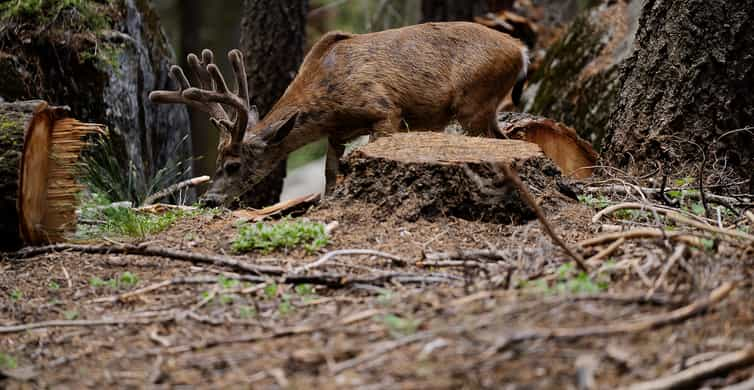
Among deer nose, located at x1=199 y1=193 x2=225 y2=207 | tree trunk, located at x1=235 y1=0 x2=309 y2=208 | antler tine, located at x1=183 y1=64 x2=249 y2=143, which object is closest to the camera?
antler tine, located at x1=183 y1=64 x2=249 y2=143

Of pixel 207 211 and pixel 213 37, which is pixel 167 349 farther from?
pixel 213 37

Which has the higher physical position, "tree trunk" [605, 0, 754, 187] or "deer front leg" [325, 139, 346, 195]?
"tree trunk" [605, 0, 754, 187]

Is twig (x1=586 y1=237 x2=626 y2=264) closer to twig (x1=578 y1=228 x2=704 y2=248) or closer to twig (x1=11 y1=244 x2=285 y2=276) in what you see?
twig (x1=578 y1=228 x2=704 y2=248)

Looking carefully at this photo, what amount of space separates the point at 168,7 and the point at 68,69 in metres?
11.9

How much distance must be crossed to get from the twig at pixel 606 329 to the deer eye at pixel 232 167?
493 centimetres

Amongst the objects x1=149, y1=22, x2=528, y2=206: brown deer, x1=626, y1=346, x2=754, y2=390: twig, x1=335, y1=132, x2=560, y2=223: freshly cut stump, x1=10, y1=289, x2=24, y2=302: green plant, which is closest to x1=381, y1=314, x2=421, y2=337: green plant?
x1=626, y1=346, x2=754, y2=390: twig

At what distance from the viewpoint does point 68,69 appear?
7719 millimetres

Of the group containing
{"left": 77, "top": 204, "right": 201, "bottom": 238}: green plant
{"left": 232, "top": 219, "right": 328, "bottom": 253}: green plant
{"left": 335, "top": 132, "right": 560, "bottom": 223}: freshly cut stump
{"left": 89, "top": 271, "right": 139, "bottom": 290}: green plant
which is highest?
{"left": 335, "top": 132, "right": 560, "bottom": 223}: freshly cut stump

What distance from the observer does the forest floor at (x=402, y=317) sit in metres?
2.73

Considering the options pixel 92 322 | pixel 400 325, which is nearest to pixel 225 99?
pixel 92 322

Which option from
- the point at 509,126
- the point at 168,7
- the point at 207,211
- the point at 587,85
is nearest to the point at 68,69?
the point at 207,211

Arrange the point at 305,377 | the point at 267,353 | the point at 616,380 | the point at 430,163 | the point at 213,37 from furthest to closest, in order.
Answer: the point at 213,37 → the point at 430,163 → the point at 267,353 → the point at 305,377 → the point at 616,380

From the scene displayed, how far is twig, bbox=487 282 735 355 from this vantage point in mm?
2768

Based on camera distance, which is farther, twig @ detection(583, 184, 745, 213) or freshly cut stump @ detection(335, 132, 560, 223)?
twig @ detection(583, 184, 745, 213)
